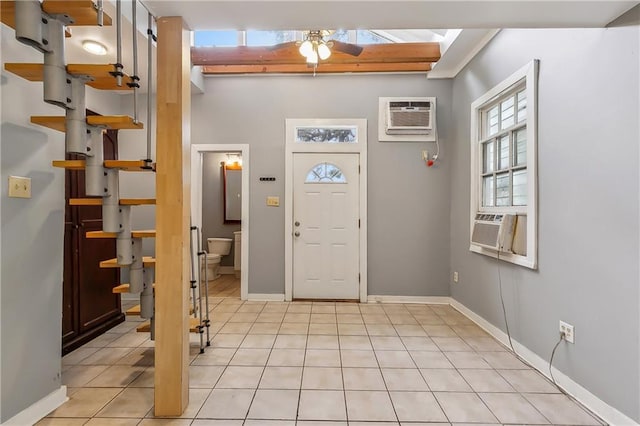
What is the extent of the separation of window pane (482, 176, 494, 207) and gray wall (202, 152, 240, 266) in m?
4.24

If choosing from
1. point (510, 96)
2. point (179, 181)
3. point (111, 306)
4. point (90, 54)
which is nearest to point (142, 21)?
point (90, 54)


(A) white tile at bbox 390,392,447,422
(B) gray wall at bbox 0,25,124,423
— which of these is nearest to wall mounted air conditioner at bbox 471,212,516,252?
(A) white tile at bbox 390,392,447,422

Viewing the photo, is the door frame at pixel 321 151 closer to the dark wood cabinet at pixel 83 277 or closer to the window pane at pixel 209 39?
the window pane at pixel 209 39

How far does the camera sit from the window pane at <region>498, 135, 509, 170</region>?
279 centimetres

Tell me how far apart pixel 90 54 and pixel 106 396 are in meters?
2.86

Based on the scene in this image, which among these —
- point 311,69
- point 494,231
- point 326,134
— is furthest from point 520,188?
point 311,69

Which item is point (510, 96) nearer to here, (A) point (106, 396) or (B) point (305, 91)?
(B) point (305, 91)

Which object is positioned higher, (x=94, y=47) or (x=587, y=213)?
(x=94, y=47)

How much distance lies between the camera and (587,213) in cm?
185

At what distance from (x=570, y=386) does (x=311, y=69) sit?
3.79 m

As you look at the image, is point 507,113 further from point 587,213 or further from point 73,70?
point 73,70

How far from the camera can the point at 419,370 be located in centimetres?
222

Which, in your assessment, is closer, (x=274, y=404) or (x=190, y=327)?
(x=274, y=404)

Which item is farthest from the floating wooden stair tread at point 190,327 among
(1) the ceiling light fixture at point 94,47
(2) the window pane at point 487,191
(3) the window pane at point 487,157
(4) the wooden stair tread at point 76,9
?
(3) the window pane at point 487,157
